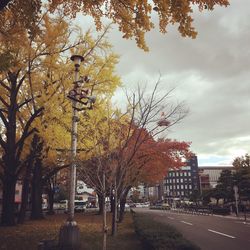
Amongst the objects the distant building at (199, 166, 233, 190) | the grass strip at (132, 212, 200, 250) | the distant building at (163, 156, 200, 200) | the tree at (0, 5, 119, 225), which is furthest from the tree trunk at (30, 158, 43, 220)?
the distant building at (163, 156, 200, 200)

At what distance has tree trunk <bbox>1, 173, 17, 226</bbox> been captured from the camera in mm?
14453

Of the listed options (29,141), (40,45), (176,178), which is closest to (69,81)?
(40,45)

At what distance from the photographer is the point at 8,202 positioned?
572 inches

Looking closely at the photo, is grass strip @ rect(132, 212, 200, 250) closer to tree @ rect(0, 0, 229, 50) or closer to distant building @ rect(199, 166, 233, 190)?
tree @ rect(0, 0, 229, 50)

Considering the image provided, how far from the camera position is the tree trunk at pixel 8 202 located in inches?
569

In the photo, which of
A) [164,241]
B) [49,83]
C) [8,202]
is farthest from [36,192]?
[164,241]

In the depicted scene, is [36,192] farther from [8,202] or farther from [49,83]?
[49,83]

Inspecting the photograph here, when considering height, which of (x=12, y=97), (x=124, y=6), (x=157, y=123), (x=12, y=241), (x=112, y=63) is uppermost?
(x=112, y=63)

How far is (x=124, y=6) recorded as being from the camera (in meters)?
6.09

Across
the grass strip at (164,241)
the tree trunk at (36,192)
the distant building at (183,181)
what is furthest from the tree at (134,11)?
the distant building at (183,181)

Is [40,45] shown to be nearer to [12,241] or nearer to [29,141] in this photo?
[29,141]

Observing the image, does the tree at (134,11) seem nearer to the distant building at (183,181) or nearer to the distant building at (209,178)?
the distant building at (209,178)

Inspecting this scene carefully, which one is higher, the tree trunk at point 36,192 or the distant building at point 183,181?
the distant building at point 183,181

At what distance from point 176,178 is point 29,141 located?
132110 mm
